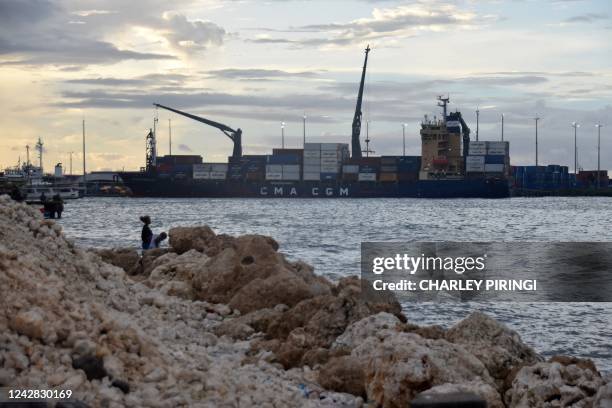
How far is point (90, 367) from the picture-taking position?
20.7 feet

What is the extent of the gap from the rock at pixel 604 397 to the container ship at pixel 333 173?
289ft

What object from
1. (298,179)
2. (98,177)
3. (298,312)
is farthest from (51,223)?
(98,177)

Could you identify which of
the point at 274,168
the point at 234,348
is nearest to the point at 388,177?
the point at 274,168

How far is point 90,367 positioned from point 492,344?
4.15 meters

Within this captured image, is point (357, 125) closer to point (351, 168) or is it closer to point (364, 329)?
point (351, 168)

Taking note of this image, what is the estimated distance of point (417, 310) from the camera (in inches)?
610

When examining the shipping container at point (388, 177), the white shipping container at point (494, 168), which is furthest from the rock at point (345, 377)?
the white shipping container at point (494, 168)

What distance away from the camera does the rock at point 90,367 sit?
20.7 feet

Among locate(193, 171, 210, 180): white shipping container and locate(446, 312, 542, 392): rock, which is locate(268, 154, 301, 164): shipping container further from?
locate(446, 312, 542, 392): rock

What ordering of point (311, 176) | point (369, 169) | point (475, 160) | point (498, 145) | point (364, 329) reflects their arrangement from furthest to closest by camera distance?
1. point (498, 145)
2. point (475, 160)
3. point (311, 176)
4. point (369, 169)
5. point (364, 329)

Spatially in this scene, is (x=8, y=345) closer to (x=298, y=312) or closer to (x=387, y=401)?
(x=387, y=401)

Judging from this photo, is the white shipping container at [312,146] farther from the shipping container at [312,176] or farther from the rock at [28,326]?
the rock at [28,326]

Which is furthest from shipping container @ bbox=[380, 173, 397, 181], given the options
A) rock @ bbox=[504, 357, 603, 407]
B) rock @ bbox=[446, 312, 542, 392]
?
rock @ bbox=[504, 357, 603, 407]

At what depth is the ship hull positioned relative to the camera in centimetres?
9506
